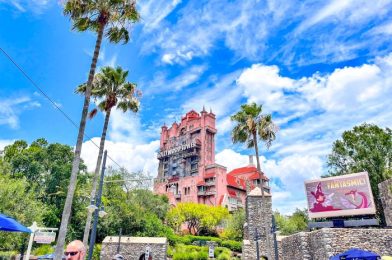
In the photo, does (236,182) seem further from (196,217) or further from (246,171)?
(196,217)

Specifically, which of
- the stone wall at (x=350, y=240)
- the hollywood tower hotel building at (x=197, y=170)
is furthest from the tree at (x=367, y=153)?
the hollywood tower hotel building at (x=197, y=170)

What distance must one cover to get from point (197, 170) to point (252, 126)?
53.0 m

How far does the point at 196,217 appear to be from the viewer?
183ft

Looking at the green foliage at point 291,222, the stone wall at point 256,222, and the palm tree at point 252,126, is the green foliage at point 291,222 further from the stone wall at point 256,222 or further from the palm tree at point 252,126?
the palm tree at point 252,126

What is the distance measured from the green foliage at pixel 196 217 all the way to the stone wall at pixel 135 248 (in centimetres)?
3274

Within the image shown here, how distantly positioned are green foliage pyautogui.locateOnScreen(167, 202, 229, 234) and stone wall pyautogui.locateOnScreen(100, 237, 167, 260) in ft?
107

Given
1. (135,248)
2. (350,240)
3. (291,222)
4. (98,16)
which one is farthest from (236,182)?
(98,16)

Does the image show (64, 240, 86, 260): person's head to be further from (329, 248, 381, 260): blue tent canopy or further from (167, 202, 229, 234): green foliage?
(167, 202, 229, 234): green foliage

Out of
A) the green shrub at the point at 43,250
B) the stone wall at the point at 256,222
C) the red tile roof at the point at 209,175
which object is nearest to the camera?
the stone wall at the point at 256,222

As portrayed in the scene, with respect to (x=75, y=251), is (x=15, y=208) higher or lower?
higher

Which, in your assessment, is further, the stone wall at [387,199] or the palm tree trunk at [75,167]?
the stone wall at [387,199]

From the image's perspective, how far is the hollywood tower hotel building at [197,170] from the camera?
221 feet

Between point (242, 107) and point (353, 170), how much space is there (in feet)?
66.2

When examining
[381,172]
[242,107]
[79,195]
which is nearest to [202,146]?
[79,195]
